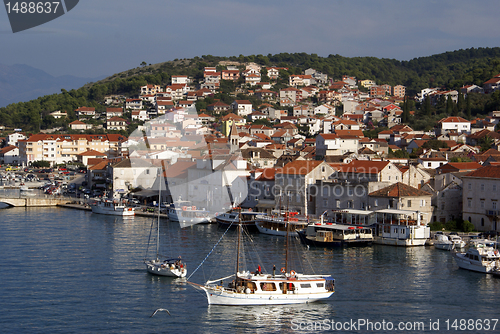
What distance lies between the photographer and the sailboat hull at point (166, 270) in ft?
83.7

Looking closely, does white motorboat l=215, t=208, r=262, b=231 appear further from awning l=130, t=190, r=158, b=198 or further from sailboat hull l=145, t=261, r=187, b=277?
sailboat hull l=145, t=261, r=187, b=277

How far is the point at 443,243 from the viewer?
31.4 m

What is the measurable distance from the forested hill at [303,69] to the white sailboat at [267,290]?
78940mm

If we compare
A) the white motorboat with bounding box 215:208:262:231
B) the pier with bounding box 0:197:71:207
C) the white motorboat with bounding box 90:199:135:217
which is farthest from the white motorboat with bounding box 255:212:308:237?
the pier with bounding box 0:197:71:207

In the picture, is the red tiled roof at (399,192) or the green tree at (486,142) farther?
the green tree at (486,142)

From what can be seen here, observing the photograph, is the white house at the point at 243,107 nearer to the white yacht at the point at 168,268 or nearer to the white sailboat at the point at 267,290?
the white yacht at the point at 168,268

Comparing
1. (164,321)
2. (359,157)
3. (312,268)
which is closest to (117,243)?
(312,268)

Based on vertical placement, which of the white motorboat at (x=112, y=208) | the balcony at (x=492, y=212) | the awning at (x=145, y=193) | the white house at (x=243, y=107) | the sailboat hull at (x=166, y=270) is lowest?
the sailboat hull at (x=166, y=270)

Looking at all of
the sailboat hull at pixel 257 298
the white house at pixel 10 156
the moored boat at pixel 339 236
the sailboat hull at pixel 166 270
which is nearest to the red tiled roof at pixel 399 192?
the moored boat at pixel 339 236

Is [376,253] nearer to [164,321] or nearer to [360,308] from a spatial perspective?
[360,308]

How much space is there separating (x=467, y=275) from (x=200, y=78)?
111 m

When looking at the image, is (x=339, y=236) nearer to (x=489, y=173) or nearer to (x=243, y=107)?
(x=489, y=173)

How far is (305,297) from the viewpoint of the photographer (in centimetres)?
2161

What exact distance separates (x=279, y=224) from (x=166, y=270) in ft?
42.6
